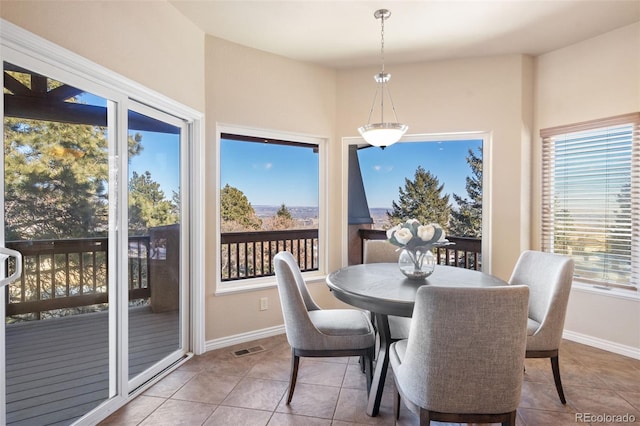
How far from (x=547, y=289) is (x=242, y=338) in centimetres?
258

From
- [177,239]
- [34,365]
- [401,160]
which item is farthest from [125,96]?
[401,160]

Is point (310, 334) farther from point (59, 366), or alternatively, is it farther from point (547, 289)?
point (547, 289)

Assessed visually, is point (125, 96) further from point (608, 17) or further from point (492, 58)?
point (608, 17)

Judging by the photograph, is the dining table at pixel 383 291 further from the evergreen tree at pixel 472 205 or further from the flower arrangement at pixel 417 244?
the evergreen tree at pixel 472 205

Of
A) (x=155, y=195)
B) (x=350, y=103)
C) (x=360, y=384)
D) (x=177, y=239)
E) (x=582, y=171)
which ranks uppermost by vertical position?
(x=350, y=103)

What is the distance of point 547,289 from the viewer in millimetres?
2482

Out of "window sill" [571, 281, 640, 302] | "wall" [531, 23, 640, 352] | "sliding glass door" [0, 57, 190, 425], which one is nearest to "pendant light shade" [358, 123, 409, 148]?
"sliding glass door" [0, 57, 190, 425]

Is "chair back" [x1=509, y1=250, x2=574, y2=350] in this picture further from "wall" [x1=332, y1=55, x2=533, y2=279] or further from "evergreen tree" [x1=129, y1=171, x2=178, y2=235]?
"evergreen tree" [x1=129, y1=171, x2=178, y2=235]

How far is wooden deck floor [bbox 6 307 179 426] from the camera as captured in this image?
1739mm

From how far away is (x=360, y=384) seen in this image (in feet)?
8.51

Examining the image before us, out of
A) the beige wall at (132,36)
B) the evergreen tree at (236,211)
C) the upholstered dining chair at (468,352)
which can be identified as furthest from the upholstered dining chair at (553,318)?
the beige wall at (132,36)

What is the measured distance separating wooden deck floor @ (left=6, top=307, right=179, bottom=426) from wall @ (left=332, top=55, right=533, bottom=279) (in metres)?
3.25

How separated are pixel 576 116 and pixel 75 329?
4.34m

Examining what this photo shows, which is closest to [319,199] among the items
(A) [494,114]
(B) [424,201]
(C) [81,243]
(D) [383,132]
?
(B) [424,201]
